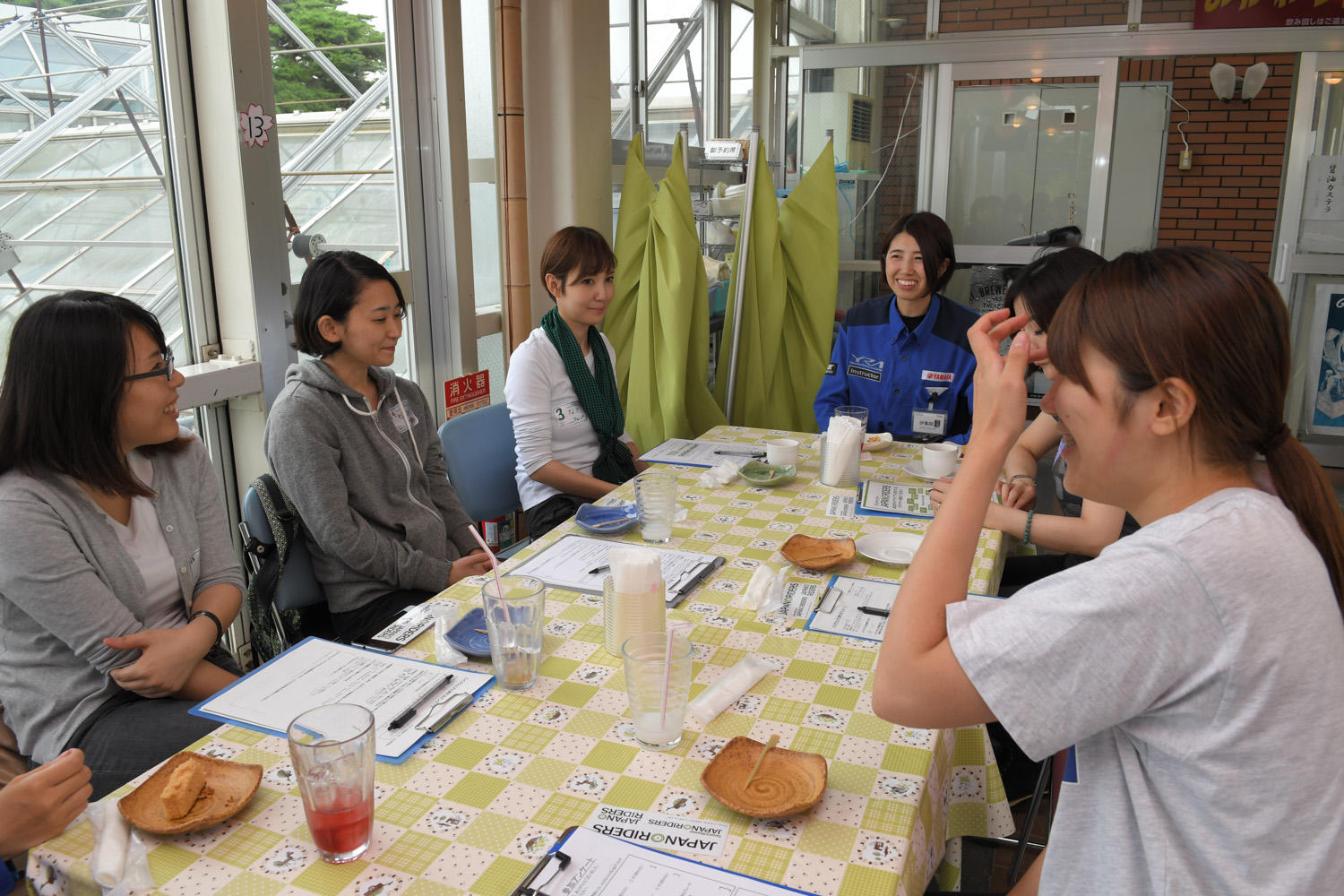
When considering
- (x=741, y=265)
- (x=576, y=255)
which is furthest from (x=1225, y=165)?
(x=576, y=255)

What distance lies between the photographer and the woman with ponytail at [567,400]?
2627mm

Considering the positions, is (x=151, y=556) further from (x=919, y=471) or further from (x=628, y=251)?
(x=628, y=251)

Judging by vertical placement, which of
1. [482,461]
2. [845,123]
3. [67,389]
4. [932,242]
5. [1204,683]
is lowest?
[482,461]

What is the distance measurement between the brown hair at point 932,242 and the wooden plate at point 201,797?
2.52 meters

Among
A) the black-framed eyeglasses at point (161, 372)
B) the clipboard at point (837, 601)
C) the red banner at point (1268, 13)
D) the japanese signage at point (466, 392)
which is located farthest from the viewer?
the red banner at point (1268, 13)

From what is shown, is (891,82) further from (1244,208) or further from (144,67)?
(144,67)

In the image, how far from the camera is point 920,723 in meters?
0.94

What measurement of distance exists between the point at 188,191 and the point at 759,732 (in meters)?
2.12

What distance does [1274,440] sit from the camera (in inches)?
35.3

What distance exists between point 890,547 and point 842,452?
0.47 metres

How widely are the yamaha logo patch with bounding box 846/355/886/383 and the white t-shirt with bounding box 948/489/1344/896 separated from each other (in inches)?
87.9

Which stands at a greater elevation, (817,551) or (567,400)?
(567,400)

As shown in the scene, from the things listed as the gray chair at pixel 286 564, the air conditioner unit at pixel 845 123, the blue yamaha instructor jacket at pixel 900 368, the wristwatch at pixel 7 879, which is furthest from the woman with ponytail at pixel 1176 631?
the air conditioner unit at pixel 845 123

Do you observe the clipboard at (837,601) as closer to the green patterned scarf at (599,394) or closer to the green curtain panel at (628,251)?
the green patterned scarf at (599,394)
